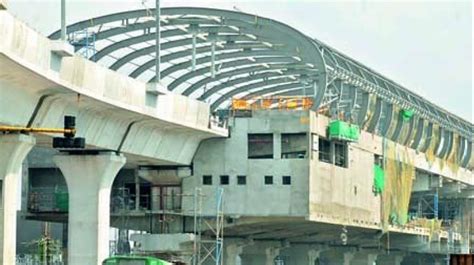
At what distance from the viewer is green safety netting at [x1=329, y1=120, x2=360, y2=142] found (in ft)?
281

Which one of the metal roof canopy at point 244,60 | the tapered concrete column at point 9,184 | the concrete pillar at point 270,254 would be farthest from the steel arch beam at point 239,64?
the tapered concrete column at point 9,184

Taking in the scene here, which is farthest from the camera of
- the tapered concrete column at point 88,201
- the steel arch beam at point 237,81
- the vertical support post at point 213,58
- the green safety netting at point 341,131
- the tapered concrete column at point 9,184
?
the steel arch beam at point 237,81

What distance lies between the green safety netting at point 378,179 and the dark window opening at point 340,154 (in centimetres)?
825

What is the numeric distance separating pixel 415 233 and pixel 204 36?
43.0 meters

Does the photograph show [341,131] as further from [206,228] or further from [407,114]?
[407,114]

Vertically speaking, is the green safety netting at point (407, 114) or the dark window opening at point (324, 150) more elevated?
the green safety netting at point (407, 114)

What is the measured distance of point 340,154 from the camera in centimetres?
8912

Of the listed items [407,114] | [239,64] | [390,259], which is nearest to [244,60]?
[239,64]

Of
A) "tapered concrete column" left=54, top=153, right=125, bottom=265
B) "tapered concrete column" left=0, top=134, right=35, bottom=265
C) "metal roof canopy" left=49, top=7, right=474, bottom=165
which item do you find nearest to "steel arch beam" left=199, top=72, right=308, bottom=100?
"metal roof canopy" left=49, top=7, right=474, bottom=165

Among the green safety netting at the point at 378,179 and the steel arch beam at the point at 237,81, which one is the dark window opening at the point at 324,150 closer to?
the steel arch beam at the point at 237,81

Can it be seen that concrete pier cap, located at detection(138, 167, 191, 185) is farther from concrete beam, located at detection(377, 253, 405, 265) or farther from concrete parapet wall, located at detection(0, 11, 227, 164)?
concrete beam, located at detection(377, 253, 405, 265)

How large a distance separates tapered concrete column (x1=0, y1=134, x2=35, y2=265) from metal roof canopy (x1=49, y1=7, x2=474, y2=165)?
66.7ft

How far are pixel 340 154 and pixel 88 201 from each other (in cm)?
2348

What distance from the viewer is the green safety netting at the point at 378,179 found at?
97.6m
